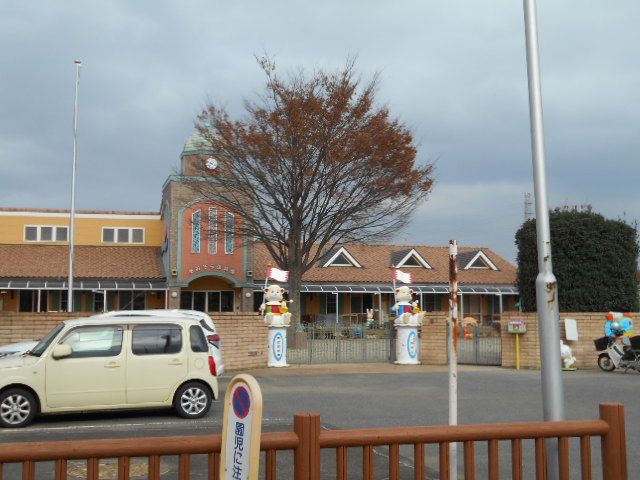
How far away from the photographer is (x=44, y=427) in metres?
11.1

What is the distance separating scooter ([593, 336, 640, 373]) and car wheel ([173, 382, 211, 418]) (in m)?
12.0

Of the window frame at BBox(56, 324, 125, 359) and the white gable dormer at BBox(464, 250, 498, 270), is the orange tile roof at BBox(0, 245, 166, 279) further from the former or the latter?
the window frame at BBox(56, 324, 125, 359)

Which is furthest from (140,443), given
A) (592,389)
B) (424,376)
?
(424,376)

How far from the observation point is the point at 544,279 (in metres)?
6.09

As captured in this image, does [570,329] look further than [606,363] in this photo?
Yes

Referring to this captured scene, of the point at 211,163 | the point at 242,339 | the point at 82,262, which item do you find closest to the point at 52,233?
the point at 82,262

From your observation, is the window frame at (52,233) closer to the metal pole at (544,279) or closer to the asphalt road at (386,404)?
the asphalt road at (386,404)

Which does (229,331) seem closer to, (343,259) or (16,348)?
(16,348)

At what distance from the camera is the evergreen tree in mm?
22453

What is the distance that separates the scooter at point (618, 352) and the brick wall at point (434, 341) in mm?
4284

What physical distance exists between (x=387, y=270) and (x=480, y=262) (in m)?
6.65

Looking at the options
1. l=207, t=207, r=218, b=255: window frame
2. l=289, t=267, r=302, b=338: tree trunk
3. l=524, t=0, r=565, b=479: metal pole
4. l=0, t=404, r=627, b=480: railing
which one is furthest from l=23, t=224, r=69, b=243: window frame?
l=0, t=404, r=627, b=480: railing

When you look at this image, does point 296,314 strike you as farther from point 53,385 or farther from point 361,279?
point 53,385

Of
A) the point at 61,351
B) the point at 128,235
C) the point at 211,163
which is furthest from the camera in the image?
the point at 128,235
